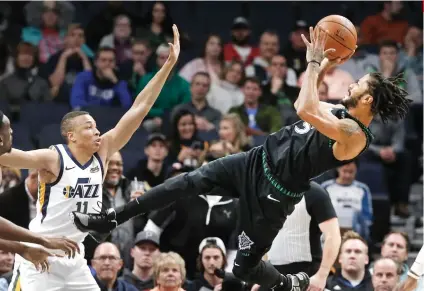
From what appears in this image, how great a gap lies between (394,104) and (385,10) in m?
7.63

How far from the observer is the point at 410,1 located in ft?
52.3

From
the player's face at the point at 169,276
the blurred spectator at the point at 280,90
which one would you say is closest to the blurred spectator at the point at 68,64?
the blurred spectator at the point at 280,90

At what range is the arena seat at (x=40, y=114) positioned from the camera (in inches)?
539

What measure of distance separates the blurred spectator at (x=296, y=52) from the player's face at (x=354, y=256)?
5.08 m

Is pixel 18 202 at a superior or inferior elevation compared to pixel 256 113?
inferior

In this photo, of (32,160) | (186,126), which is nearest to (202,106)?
(186,126)

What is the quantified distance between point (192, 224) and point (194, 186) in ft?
9.43

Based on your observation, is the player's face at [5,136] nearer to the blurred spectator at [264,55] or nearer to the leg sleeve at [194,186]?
the leg sleeve at [194,186]

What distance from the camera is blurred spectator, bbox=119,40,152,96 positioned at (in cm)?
1464

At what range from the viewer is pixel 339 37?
8.42 metres

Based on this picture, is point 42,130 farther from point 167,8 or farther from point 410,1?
point 410,1

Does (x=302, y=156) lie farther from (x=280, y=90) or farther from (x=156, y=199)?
(x=280, y=90)

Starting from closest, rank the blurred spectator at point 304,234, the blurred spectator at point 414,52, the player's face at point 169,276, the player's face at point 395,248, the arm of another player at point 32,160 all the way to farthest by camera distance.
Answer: the arm of another player at point 32,160 → the blurred spectator at point 304,234 → the player's face at point 169,276 → the player's face at point 395,248 → the blurred spectator at point 414,52

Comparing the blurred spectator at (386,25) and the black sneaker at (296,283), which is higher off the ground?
the blurred spectator at (386,25)
